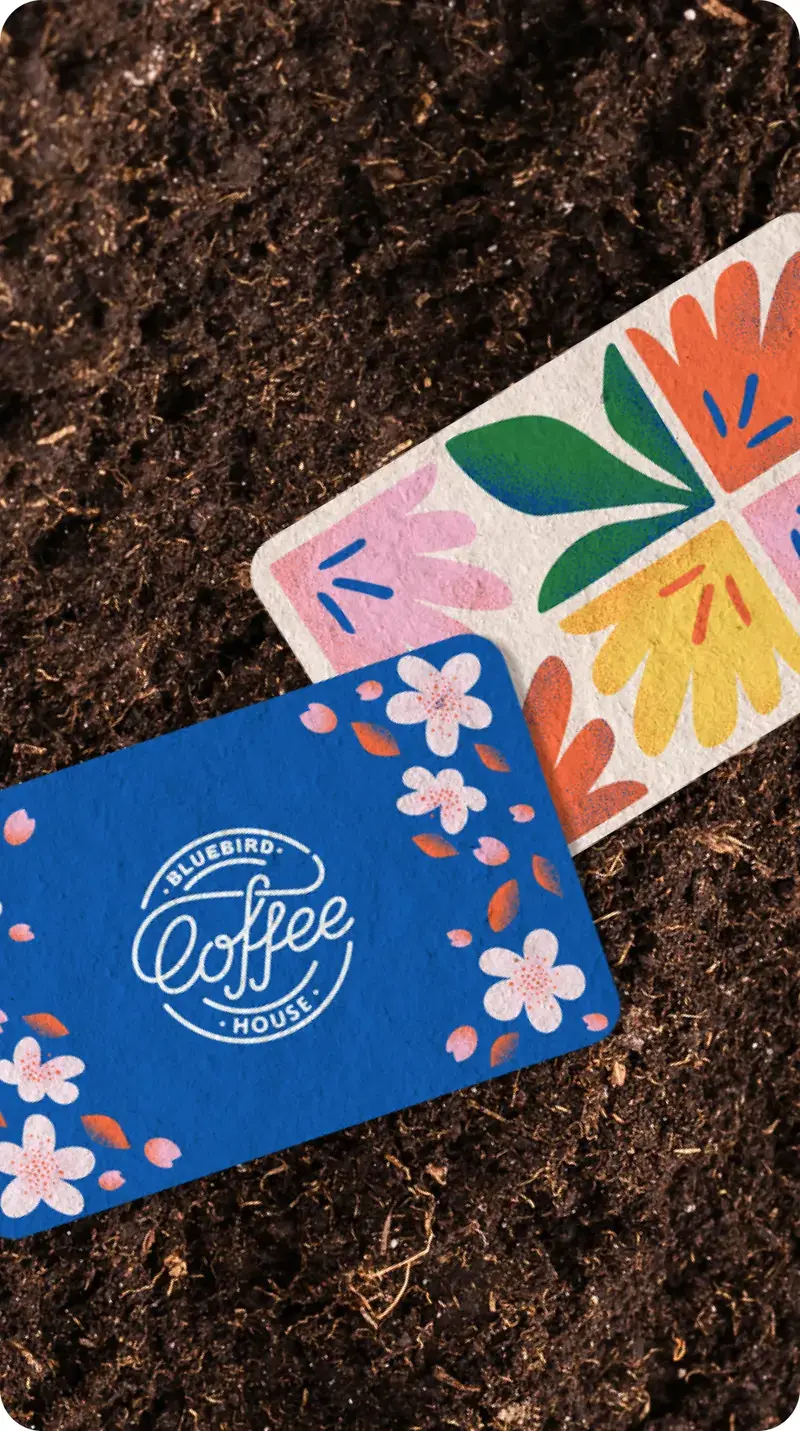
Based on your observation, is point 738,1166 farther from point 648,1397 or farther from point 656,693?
point 656,693

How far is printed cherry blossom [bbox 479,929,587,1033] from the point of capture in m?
0.85

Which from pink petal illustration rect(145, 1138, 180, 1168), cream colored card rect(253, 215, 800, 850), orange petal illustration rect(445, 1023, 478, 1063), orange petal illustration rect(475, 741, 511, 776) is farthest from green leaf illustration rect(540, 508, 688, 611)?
pink petal illustration rect(145, 1138, 180, 1168)

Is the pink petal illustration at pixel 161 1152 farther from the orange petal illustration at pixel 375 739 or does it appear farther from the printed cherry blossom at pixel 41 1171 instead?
the orange petal illustration at pixel 375 739

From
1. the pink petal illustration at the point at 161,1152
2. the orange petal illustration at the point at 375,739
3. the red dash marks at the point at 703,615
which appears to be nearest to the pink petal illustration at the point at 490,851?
the orange petal illustration at the point at 375,739

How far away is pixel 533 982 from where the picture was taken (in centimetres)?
85

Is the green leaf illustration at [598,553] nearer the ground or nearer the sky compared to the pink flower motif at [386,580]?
nearer the ground

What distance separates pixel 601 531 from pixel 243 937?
1.47ft

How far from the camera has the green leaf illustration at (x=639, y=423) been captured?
2.75 ft

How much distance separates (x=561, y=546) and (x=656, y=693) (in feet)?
0.48

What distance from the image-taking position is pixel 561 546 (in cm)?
84

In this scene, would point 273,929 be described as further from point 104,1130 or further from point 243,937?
point 104,1130

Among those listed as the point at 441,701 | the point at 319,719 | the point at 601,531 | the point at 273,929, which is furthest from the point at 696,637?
the point at 273,929

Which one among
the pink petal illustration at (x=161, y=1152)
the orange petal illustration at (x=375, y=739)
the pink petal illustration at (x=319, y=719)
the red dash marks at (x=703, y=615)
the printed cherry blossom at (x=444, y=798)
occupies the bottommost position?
the pink petal illustration at (x=161, y=1152)

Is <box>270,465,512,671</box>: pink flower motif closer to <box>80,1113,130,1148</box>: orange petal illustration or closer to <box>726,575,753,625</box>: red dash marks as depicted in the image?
<box>726,575,753,625</box>: red dash marks
